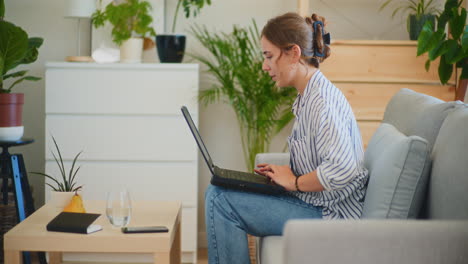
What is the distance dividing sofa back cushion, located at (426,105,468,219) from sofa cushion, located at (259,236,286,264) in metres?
0.48

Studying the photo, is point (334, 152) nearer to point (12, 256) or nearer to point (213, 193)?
point (213, 193)

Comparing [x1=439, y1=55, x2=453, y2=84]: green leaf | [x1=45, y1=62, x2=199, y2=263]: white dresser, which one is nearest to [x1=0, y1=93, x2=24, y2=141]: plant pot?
[x1=45, y1=62, x2=199, y2=263]: white dresser

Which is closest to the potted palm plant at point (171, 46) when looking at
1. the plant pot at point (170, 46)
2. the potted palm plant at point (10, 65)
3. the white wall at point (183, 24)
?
the plant pot at point (170, 46)

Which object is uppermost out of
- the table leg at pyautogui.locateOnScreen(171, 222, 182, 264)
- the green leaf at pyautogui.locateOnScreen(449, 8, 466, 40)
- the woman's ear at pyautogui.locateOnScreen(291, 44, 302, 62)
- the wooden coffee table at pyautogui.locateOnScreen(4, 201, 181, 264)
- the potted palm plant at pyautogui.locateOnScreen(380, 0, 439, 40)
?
the potted palm plant at pyautogui.locateOnScreen(380, 0, 439, 40)

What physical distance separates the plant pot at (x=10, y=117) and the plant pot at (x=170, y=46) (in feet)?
2.97

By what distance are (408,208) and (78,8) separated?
2.52m

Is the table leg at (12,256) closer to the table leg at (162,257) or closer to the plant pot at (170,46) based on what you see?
the table leg at (162,257)

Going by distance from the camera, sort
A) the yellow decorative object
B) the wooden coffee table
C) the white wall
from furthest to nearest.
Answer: the white wall, the yellow decorative object, the wooden coffee table

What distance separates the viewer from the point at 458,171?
1.60 metres

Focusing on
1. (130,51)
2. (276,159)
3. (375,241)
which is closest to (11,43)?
(130,51)

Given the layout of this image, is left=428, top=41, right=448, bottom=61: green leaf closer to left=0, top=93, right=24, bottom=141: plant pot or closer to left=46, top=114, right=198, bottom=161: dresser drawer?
left=46, top=114, right=198, bottom=161: dresser drawer

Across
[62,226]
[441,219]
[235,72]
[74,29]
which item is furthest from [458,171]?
[74,29]

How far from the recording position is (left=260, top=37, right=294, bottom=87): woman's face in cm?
230

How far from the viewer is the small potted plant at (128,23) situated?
3.73 m
